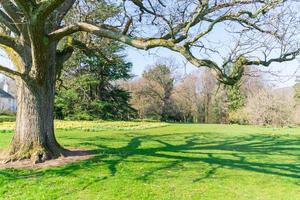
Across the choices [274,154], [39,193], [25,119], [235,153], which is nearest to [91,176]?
[39,193]

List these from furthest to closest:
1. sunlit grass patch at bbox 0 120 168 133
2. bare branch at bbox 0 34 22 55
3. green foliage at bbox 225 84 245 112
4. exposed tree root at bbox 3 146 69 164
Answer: green foliage at bbox 225 84 245 112, sunlit grass patch at bbox 0 120 168 133, bare branch at bbox 0 34 22 55, exposed tree root at bbox 3 146 69 164

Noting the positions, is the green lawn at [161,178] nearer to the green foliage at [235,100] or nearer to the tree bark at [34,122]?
the tree bark at [34,122]

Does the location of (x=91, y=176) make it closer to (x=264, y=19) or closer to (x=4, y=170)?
(x=4, y=170)

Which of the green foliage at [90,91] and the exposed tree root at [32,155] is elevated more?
the green foliage at [90,91]

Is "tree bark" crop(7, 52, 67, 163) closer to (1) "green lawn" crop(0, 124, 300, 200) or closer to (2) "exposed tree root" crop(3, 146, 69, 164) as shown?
(2) "exposed tree root" crop(3, 146, 69, 164)

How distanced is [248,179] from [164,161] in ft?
8.45

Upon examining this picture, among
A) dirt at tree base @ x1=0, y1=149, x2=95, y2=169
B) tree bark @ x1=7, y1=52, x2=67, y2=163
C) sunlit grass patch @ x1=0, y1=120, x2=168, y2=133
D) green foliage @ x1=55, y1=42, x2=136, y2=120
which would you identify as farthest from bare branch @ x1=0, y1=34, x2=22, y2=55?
green foliage @ x1=55, y1=42, x2=136, y2=120

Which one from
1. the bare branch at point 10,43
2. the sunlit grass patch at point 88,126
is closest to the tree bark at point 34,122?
the bare branch at point 10,43

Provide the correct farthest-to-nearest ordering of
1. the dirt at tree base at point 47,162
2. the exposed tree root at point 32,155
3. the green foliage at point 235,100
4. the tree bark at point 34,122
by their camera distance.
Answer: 1. the green foliage at point 235,100
2. the tree bark at point 34,122
3. the exposed tree root at point 32,155
4. the dirt at tree base at point 47,162

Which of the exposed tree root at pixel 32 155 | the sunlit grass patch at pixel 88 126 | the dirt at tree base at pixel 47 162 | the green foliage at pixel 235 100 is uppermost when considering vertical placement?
the green foliage at pixel 235 100

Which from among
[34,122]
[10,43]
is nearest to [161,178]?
[34,122]

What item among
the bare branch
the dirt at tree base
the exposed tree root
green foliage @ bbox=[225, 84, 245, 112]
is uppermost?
green foliage @ bbox=[225, 84, 245, 112]

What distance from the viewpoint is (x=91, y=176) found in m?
7.73

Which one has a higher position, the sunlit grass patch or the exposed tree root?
the sunlit grass patch
